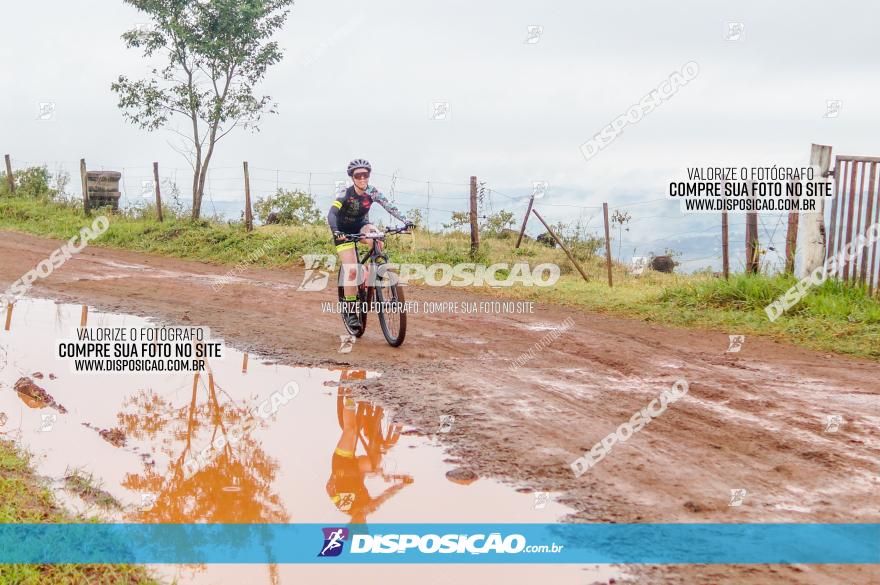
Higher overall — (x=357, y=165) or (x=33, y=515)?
(x=357, y=165)

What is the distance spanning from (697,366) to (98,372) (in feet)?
22.7

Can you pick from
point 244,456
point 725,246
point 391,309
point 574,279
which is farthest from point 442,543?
point 574,279

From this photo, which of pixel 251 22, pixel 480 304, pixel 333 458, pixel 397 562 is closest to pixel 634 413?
pixel 333 458

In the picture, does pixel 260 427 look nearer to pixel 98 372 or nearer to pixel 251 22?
pixel 98 372

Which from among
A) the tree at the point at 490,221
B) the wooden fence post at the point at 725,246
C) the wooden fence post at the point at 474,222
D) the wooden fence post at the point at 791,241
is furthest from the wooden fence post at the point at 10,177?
the wooden fence post at the point at 791,241

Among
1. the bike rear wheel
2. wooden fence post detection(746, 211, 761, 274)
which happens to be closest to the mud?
the bike rear wheel

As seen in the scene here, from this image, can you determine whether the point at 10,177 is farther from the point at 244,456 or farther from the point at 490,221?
the point at 244,456

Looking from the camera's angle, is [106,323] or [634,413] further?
[106,323]

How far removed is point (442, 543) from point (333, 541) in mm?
667

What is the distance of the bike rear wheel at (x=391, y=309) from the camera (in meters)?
9.98

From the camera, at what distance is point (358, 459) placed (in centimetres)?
628

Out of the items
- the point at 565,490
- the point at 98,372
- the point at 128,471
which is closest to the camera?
the point at 565,490

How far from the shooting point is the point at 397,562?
4660mm

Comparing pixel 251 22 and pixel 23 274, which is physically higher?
pixel 251 22
